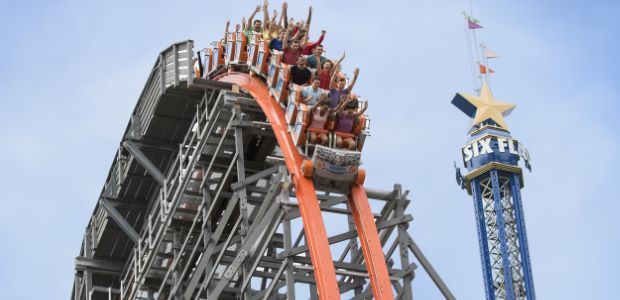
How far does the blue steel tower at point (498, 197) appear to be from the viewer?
7650cm

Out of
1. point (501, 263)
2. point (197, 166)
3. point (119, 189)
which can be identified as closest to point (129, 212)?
point (119, 189)

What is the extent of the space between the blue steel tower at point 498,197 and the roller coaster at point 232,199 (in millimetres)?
37130

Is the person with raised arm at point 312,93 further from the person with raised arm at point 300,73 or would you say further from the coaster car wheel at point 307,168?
the coaster car wheel at point 307,168

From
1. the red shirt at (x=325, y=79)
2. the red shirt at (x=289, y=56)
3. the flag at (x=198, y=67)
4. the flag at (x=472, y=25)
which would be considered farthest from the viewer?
the flag at (x=472, y=25)

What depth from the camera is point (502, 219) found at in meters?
78.2

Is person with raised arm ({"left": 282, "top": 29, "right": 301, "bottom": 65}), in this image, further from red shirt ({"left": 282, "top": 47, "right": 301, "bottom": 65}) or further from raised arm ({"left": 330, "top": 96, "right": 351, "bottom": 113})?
raised arm ({"left": 330, "top": 96, "right": 351, "bottom": 113})

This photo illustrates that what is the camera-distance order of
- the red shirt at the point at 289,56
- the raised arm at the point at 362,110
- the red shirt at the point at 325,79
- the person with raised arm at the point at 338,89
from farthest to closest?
the red shirt at the point at 289,56 → the red shirt at the point at 325,79 → the person with raised arm at the point at 338,89 → the raised arm at the point at 362,110

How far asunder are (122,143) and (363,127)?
10561 millimetres

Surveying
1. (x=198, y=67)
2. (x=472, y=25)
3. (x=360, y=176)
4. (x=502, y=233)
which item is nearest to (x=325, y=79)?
(x=360, y=176)

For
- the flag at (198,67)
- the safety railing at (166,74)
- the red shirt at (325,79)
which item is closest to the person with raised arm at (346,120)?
the red shirt at (325,79)

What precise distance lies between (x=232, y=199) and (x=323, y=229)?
15.6ft

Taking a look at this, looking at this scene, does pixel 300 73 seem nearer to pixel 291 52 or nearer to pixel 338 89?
pixel 291 52

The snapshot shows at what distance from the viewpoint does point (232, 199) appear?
1288 inches

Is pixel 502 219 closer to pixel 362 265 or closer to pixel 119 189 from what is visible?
pixel 119 189
